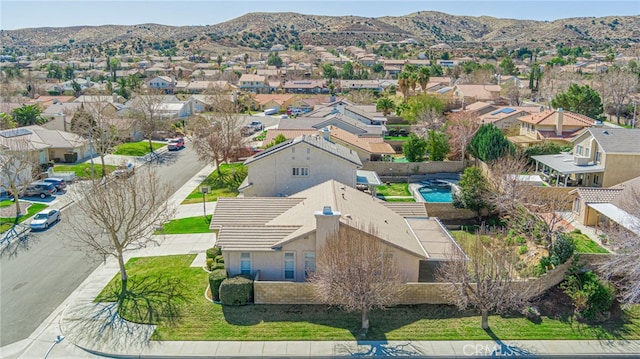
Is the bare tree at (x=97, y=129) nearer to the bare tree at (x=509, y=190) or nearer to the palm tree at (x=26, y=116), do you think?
the palm tree at (x=26, y=116)

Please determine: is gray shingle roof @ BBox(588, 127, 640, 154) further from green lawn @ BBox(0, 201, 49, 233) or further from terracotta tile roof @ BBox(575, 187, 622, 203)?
green lawn @ BBox(0, 201, 49, 233)

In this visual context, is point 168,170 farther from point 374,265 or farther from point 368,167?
point 374,265

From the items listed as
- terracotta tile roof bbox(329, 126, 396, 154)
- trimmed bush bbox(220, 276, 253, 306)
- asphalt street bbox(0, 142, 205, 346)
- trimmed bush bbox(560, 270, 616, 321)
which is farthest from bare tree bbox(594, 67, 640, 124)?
asphalt street bbox(0, 142, 205, 346)

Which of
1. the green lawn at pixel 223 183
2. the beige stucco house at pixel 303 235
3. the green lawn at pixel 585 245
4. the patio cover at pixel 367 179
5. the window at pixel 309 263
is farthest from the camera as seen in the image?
the green lawn at pixel 223 183

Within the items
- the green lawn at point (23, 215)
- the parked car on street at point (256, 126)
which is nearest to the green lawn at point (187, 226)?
the green lawn at point (23, 215)

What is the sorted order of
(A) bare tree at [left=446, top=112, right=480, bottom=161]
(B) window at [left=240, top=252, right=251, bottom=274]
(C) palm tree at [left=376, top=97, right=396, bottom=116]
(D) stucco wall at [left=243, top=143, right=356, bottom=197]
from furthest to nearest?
(C) palm tree at [left=376, top=97, right=396, bottom=116] < (A) bare tree at [left=446, top=112, right=480, bottom=161] < (D) stucco wall at [left=243, top=143, right=356, bottom=197] < (B) window at [left=240, top=252, right=251, bottom=274]
